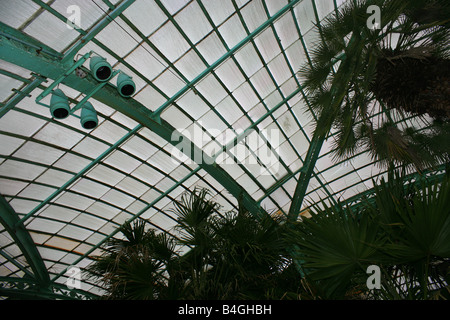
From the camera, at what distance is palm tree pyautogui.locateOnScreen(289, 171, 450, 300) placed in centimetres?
360

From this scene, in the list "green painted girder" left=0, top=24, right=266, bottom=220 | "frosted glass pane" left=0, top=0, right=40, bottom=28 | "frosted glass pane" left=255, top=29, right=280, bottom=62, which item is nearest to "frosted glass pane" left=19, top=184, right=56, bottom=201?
"green painted girder" left=0, top=24, right=266, bottom=220

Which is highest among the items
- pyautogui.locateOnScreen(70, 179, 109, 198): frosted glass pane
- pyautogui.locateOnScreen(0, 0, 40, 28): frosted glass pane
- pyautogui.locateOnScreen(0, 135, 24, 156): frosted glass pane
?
pyautogui.locateOnScreen(0, 0, 40, 28): frosted glass pane

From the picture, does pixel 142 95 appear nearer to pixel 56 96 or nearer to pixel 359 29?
Answer: pixel 56 96

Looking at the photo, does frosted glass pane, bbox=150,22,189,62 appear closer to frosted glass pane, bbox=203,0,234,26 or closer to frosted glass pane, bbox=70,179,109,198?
frosted glass pane, bbox=203,0,234,26

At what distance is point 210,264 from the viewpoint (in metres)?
→ 6.04

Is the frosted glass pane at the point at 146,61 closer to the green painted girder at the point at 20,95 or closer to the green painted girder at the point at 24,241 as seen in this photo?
the green painted girder at the point at 20,95

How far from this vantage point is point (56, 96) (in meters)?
9.84

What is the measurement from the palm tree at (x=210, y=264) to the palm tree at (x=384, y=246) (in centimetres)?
105

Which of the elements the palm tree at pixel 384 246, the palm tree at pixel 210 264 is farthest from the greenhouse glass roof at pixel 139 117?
the palm tree at pixel 384 246

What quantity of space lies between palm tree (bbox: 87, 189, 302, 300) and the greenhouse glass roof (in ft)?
13.8

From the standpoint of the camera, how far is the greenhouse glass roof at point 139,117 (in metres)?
11.5
